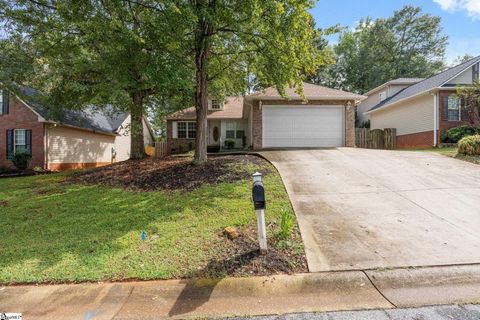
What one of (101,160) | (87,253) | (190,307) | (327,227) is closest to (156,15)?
(87,253)

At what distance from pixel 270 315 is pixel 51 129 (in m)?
18.3

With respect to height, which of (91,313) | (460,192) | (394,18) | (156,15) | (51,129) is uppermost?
(394,18)

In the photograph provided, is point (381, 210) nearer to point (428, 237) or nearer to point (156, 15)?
point (428, 237)

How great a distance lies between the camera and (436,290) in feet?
11.4

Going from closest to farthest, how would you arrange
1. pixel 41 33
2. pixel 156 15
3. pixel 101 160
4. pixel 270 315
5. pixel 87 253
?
pixel 270 315, pixel 87 253, pixel 156 15, pixel 41 33, pixel 101 160

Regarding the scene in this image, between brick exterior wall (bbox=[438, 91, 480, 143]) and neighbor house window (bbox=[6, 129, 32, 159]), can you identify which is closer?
neighbor house window (bbox=[6, 129, 32, 159])

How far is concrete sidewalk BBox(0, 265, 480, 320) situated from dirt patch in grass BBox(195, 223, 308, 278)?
15 centimetres

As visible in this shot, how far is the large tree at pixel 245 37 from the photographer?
7.26m

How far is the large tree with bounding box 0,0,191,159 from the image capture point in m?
7.84

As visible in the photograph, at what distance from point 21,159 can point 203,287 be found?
16.8 m

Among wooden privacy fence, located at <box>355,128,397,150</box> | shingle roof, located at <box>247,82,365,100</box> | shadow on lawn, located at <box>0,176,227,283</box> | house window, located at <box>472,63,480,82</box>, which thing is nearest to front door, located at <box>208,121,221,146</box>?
shingle roof, located at <box>247,82,365,100</box>

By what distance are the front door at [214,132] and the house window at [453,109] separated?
14752 millimetres

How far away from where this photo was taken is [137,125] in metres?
13.0

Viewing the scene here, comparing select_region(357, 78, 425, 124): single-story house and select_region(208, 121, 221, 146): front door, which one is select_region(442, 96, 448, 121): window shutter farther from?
select_region(208, 121, 221, 146): front door
